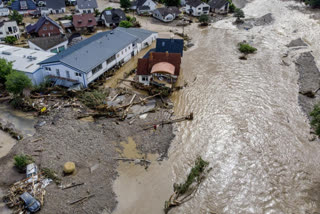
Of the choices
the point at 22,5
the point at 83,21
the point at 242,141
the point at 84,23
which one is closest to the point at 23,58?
the point at 84,23

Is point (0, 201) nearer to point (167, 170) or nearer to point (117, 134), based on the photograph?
point (117, 134)

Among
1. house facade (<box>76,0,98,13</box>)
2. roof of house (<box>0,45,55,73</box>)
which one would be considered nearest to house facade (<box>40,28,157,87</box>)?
roof of house (<box>0,45,55,73</box>)

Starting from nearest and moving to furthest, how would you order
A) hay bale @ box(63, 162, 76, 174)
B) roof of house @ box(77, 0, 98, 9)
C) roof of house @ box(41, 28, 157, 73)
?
hay bale @ box(63, 162, 76, 174) → roof of house @ box(41, 28, 157, 73) → roof of house @ box(77, 0, 98, 9)

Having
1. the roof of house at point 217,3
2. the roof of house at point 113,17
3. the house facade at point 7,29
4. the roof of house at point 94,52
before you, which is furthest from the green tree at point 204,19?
the house facade at point 7,29

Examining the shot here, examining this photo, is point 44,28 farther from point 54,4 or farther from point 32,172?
point 32,172

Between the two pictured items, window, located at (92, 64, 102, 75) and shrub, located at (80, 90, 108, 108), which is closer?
shrub, located at (80, 90, 108, 108)

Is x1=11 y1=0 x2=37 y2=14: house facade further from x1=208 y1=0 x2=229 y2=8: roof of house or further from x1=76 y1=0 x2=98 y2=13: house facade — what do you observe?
x1=208 y1=0 x2=229 y2=8: roof of house

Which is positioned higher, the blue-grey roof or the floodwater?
the blue-grey roof
